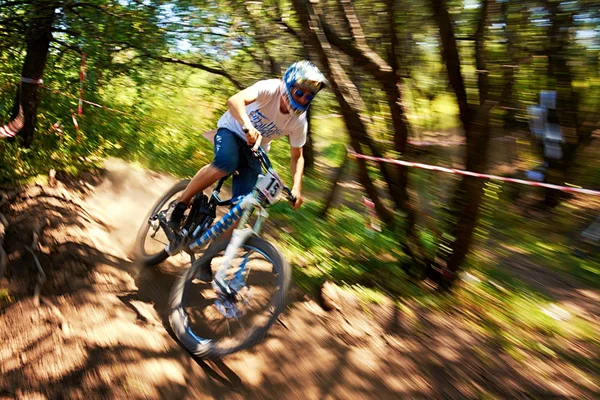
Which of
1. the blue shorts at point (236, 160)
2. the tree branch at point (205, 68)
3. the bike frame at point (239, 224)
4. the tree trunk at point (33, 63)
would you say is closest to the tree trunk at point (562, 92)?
the bike frame at point (239, 224)

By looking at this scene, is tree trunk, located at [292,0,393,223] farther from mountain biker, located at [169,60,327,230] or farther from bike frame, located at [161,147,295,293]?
bike frame, located at [161,147,295,293]

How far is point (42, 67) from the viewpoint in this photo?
243 inches

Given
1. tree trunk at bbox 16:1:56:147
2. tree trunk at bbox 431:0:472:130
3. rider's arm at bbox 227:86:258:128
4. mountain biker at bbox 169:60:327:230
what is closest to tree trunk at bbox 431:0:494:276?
tree trunk at bbox 431:0:472:130

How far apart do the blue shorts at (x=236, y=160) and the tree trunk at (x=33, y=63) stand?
12.5 ft

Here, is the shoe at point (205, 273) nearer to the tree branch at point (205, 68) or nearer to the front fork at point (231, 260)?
the front fork at point (231, 260)

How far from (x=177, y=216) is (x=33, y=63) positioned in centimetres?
398

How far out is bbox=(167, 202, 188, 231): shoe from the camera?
379 cm

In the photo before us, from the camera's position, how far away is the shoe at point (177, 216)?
3787 millimetres

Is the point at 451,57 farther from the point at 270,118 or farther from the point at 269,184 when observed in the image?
the point at 269,184

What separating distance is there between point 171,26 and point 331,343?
16.0 feet

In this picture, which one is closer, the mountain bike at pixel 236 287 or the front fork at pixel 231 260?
the mountain bike at pixel 236 287

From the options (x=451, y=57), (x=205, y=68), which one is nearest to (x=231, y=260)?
(x=451, y=57)

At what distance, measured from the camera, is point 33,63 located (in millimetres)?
6078

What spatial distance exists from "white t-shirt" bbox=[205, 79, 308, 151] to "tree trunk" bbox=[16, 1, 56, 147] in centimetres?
379
